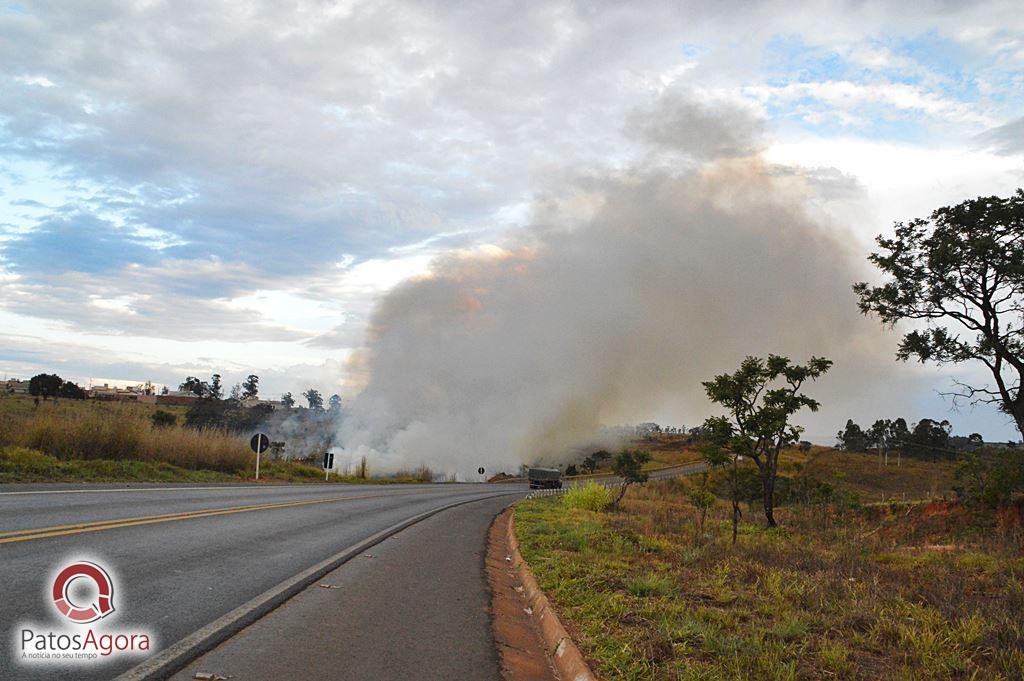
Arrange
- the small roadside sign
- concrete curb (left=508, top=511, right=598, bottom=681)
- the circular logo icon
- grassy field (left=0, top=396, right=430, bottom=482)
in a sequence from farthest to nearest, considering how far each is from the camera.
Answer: the small roadside sign
grassy field (left=0, top=396, right=430, bottom=482)
the circular logo icon
concrete curb (left=508, top=511, right=598, bottom=681)

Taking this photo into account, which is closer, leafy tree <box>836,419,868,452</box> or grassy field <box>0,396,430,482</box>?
grassy field <box>0,396,430,482</box>

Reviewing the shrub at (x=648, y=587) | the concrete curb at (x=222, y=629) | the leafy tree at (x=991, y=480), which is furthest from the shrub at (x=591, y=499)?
the shrub at (x=648, y=587)

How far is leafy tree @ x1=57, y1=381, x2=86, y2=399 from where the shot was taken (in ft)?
253

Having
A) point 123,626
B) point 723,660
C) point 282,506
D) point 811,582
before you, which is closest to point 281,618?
point 123,626

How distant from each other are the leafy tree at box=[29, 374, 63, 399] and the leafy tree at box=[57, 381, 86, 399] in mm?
479

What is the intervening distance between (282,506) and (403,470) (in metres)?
52.8

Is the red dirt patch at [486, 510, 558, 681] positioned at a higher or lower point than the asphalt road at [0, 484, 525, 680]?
lower

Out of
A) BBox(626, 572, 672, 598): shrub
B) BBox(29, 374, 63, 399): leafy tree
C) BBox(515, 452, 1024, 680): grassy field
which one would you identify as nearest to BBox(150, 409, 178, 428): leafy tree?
BBox(515, 452, 1024, 680): grassy field

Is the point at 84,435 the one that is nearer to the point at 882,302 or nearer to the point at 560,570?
the point at 560,570

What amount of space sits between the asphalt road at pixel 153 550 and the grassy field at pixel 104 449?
315 cm

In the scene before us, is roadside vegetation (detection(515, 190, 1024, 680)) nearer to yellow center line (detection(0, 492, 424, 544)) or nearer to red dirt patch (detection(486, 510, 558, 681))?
red dirt patch (detection(486, 510, 558, 681))

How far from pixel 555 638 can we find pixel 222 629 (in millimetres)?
2903

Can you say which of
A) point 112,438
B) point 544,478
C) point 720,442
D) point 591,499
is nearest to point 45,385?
point 544,478

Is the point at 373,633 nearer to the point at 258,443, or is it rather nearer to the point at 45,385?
the point at 258,443
